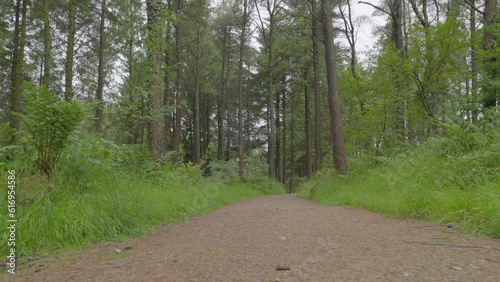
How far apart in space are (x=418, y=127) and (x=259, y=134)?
21613 mm

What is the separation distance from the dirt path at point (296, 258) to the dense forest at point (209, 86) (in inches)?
33.6

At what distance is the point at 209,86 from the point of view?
2250 cm

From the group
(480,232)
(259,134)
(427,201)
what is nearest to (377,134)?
(427,201)

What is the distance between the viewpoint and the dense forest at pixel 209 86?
3.80 metres

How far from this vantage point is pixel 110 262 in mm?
2217

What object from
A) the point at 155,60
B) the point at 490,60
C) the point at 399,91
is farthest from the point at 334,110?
the point at 155,60

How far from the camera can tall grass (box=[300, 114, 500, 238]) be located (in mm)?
2969

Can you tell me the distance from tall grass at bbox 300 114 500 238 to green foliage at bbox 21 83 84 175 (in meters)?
4.58

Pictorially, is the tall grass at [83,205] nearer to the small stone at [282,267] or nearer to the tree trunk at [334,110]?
the small stone at [282,267]

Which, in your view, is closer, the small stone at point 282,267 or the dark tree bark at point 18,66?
the small stone at point 282,267

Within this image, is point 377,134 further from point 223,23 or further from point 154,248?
point 223,23

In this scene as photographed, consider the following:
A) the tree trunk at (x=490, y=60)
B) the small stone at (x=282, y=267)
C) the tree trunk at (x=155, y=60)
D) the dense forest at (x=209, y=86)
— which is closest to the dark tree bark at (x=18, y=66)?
the dense forest at (x=209, y=86)

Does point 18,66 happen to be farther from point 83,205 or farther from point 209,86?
point 209,86

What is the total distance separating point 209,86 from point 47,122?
19.4 metres
